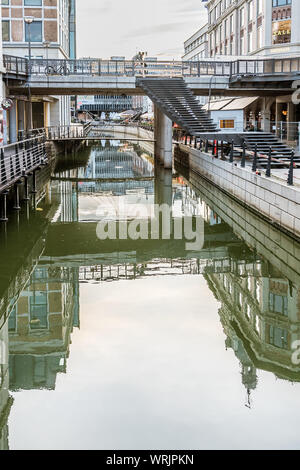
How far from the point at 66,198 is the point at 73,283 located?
14487mm

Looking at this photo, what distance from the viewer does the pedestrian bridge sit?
123 ft

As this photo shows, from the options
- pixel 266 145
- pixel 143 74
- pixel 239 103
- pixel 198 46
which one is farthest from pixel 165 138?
pixel 198 46

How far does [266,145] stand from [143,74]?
484 inches

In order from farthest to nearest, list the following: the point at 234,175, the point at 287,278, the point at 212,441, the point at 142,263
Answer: the point at 234,175, the point at 142,263, the point at 287,278, the point at 212,441

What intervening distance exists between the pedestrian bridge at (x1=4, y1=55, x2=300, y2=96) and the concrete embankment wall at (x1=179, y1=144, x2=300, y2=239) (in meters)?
6.85

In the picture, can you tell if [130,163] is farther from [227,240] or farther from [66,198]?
[227,240]

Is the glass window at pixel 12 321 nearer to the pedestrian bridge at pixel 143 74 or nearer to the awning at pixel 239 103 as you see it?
the pedestrian bridge at pixel 143 74

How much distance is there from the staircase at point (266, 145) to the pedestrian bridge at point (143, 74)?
6.30 metres

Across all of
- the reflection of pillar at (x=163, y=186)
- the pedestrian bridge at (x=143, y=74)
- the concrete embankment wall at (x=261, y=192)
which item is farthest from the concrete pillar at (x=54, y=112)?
the concrete embankment wall at (x=261, y=192)

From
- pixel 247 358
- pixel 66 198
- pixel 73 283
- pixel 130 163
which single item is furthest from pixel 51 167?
pixel 247 358

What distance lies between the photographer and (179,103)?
36.8 metres

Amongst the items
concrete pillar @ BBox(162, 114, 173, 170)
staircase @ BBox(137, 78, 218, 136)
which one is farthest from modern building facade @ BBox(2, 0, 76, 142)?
staircase @ BBox(137, 78, 218, 136)

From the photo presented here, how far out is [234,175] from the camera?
26250 millimetres

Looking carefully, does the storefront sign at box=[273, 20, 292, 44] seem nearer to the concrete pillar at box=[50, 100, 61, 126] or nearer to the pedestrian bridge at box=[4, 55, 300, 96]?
the pedestrian bridge at box=[4, 55, 300, 96]
